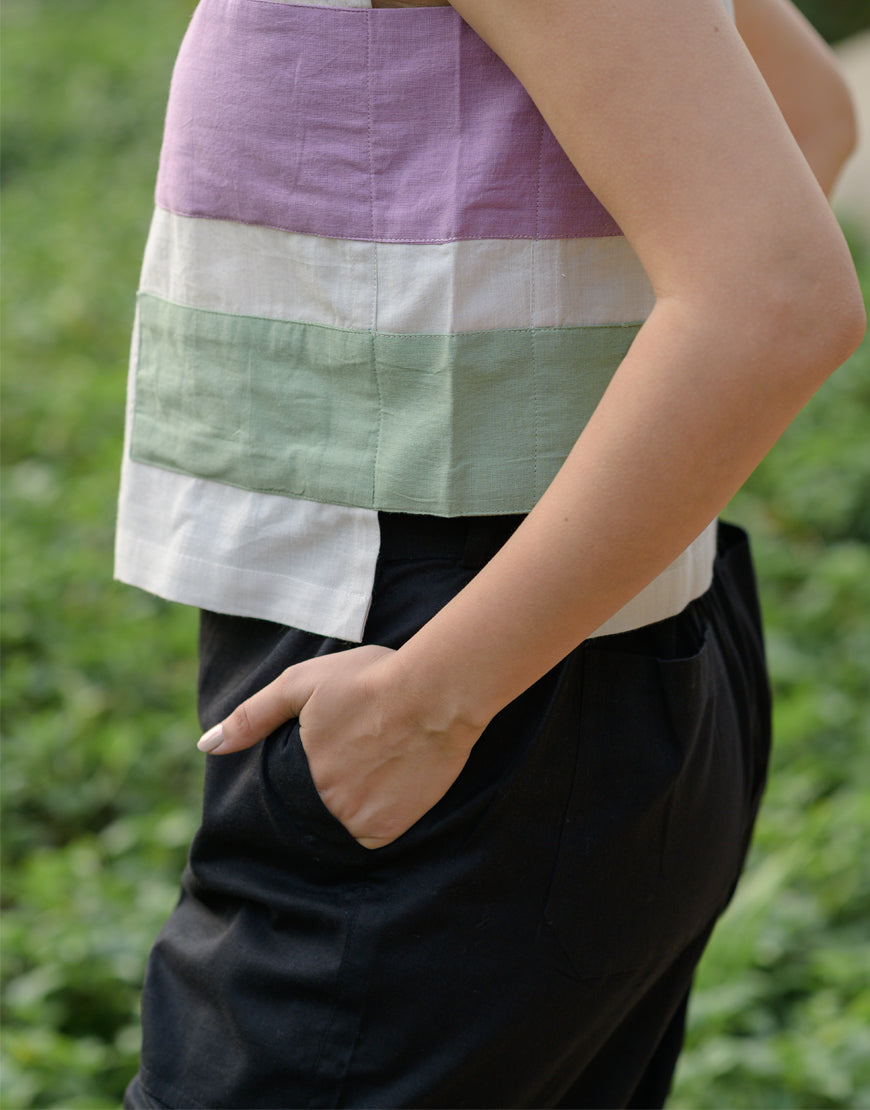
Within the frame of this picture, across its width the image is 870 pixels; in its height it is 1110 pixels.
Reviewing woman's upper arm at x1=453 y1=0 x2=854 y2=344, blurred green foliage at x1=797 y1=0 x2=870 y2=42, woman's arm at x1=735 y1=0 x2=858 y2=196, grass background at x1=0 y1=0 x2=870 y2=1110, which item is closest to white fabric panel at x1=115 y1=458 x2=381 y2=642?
woman's upper arm at x1=453 y1=0 x2=854 y2=344

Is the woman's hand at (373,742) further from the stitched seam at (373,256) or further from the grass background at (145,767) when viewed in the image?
the grass background at (145,767)

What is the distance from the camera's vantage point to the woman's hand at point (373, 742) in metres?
0.84

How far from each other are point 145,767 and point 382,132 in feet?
6.87

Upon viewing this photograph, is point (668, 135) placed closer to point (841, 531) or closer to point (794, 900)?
point (794, 900)

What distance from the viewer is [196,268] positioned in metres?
0.94

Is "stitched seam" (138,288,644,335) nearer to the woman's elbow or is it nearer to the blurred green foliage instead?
the woman's elbow

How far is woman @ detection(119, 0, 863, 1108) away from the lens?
75cm

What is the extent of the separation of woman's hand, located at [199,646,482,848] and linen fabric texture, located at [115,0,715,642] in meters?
0.05

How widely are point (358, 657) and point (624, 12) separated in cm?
44

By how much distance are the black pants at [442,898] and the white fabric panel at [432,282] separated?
0.48 ft

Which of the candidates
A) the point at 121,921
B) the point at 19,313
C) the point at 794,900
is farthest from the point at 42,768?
the point at 19,313

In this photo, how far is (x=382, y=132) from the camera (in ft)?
2.79

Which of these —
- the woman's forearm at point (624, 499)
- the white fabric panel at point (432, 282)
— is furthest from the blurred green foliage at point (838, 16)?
the woman's forearm at point (624, 499)

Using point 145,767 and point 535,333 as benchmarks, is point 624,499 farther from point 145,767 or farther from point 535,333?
point 145,767
